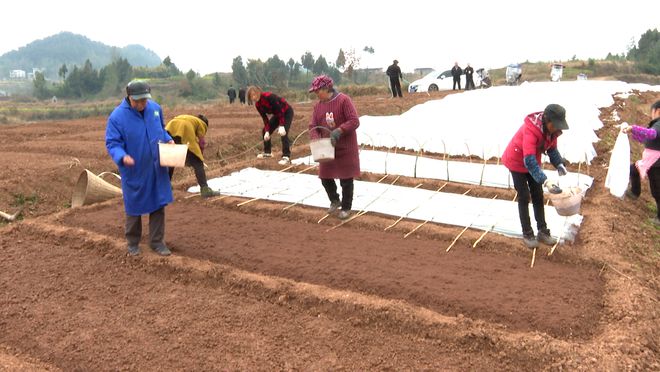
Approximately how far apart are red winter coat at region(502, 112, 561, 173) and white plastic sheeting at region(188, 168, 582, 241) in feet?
2.39

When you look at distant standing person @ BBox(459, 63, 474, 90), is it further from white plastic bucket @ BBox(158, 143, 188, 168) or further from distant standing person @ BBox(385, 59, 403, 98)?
white plastic bucket @ BBox(158, 143, 188, 168)

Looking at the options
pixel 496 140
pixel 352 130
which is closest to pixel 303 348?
pixel 352 130

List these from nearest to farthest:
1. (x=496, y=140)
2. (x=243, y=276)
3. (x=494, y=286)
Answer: (x=494, y=286) → (x=243, y=276) → (x=496, y=140)

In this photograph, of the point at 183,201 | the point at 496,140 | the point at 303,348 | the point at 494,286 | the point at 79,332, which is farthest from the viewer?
the point at 496,140

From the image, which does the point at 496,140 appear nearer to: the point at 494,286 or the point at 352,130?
the point at 352,130

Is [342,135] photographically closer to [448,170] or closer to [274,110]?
[448,170]

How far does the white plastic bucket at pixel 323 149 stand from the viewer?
13.7 feet

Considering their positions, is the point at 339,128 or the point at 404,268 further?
the point at 339,128

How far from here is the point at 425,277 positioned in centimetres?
326

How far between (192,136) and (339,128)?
1.84 m

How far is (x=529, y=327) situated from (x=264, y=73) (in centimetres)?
4247

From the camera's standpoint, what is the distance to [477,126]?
7777 millimetres

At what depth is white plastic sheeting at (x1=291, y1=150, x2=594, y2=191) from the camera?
552 centimetres

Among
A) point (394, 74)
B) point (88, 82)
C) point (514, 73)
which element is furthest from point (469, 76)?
point (88, 82)
